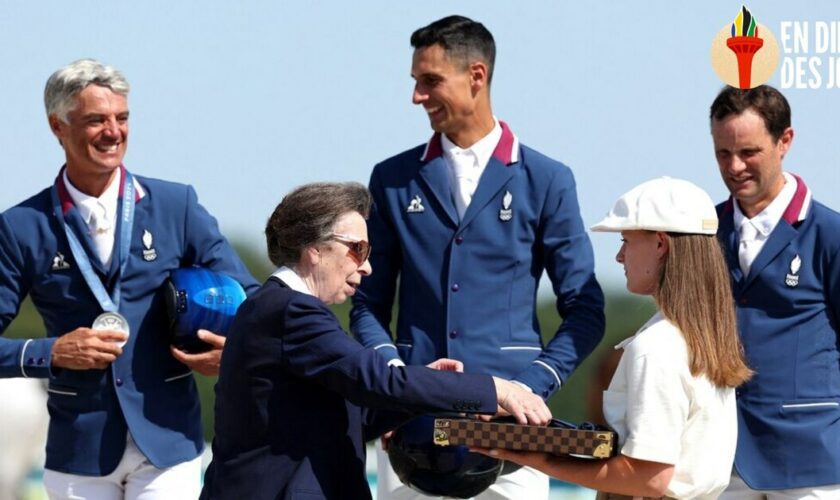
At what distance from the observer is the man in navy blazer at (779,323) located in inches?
208

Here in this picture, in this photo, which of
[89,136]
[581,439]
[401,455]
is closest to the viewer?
[581,439]

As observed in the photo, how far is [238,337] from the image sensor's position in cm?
399

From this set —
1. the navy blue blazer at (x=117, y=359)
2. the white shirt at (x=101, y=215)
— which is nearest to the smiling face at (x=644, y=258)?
the navy blue blazer at (x=117, y=359)

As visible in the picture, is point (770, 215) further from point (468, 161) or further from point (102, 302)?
point (102, 302)

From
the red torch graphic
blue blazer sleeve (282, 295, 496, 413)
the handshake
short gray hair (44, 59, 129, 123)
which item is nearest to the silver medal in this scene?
short gray hair (44, 59, 129, 123)

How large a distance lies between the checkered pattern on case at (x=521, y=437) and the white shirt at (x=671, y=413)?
111 millimetres

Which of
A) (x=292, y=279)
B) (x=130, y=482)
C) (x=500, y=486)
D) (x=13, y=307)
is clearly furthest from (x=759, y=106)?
(x=13, y=307)

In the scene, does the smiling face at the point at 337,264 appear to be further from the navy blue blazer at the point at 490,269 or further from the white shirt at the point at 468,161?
the white shirt at the point at 468,161

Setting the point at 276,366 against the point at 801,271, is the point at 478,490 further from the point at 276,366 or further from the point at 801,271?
the point at 801,271

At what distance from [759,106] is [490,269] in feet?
3.47

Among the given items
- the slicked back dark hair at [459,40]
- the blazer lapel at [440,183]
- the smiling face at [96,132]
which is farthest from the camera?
the slicked back dark hair at [459,40]

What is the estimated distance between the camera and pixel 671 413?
377cm

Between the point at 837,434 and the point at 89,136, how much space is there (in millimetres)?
2645

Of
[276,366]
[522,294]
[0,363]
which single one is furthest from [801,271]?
[0,363]
